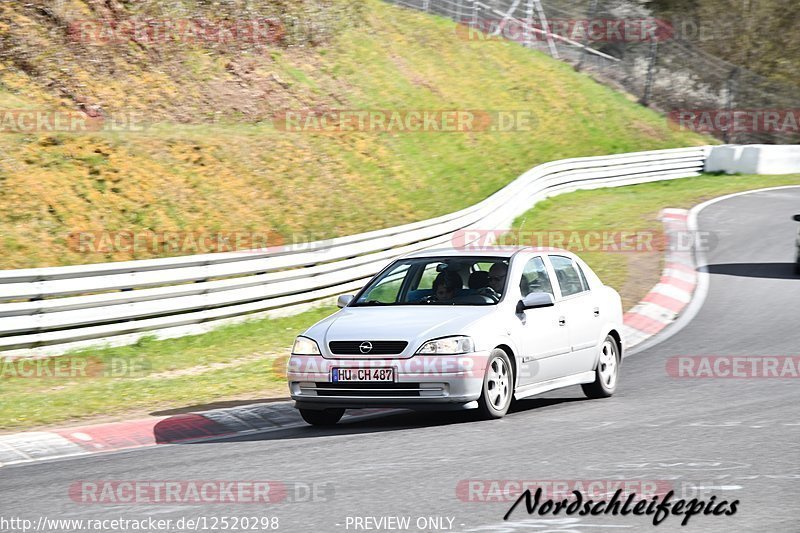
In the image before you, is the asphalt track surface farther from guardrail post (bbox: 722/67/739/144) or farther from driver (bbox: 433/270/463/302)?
A: guardrail post (bbox: 722/67/739/144)

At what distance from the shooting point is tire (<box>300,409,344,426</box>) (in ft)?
31.8

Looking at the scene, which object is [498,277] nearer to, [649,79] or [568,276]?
[568,276]

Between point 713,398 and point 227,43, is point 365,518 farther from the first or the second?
point 227,43

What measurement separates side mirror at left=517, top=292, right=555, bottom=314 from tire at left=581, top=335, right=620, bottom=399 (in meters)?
1.36

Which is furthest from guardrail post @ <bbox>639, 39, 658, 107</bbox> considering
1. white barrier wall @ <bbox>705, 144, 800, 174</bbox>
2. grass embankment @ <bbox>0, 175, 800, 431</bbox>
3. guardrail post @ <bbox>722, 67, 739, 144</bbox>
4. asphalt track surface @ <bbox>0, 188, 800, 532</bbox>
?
asphalt track surface @ <bbox>0, 188, 800, 532</bbox>

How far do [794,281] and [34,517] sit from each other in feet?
51.6

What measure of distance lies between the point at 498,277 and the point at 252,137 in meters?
15.6

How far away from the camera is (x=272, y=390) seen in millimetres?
11844

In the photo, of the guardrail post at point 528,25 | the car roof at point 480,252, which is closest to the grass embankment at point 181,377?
the car roof at point 480,252

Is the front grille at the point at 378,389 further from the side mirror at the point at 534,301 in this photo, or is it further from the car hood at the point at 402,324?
the side mirror at the point at 534,301

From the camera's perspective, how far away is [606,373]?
11258 millimetres

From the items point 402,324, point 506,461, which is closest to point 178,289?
point 402,324

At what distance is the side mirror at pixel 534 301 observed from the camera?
9938mm

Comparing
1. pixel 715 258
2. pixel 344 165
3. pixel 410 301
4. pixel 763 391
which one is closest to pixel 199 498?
pixel 410 301
